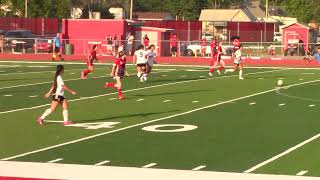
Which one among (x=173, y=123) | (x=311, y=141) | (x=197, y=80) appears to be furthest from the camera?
(x=197, y=80)

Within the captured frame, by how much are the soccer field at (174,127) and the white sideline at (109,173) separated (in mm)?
504

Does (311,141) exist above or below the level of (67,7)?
below

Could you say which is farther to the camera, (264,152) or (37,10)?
(37,10)

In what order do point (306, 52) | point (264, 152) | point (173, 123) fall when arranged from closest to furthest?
point (264, 152) < point (173, 123) < point (306, 52)

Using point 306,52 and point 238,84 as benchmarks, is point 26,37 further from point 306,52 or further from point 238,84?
point 238,84

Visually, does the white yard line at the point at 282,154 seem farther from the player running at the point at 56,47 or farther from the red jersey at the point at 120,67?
the player running at the point at 56,47

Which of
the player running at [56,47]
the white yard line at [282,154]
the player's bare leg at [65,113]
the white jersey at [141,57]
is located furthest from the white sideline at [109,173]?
the player running at [56,47]

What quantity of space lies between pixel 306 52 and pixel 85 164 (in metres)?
A: 41.8

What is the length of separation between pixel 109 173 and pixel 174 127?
19.9 feet

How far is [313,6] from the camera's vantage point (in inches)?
4222

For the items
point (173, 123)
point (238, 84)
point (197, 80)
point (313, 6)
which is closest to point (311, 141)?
point (173, 123)

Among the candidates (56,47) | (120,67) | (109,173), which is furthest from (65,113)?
(56,47)

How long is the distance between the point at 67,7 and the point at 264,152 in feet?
276

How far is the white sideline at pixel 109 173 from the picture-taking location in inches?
455
